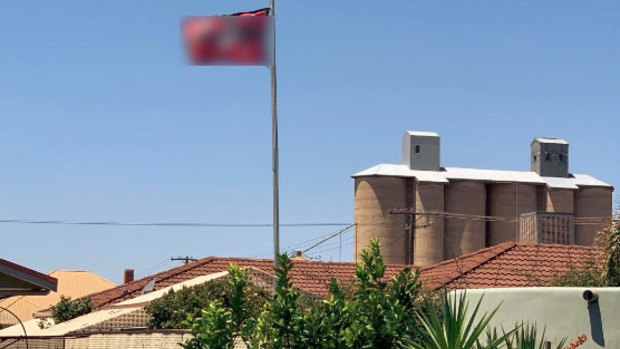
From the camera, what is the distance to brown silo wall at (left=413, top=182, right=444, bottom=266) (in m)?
98.4

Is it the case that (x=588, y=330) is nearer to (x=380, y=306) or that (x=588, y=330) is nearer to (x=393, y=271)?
(x=380, y=306)

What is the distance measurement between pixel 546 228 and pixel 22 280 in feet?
202

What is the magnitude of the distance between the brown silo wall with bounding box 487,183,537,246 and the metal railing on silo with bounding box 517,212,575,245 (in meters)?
19.8

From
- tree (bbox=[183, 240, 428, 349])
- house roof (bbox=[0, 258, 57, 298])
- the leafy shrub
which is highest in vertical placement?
house roof (bbox=[0, 258, 57, 298])

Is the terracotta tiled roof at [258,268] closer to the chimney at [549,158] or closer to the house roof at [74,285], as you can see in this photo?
the house roof at [74,285]

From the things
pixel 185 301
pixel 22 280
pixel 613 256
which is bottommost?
pixel 185 301

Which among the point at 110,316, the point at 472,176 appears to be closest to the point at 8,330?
the point at 110,316

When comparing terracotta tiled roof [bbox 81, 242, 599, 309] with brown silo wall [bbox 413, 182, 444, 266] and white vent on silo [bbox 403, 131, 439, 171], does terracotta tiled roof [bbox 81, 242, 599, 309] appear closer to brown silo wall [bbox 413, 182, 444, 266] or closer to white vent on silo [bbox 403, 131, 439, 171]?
brown silo wall [bbox 413, 182, 444, 266]

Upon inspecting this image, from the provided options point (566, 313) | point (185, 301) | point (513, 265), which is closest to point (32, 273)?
point (566, 313)

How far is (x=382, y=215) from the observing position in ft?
325

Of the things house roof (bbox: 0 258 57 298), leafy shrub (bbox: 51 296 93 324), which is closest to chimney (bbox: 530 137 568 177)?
leafy shrub (bbox: 51 296 93 324)

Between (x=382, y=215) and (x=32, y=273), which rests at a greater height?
(x=382, y=215)

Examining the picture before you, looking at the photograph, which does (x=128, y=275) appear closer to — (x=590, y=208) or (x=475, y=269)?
(x=475, y=269)

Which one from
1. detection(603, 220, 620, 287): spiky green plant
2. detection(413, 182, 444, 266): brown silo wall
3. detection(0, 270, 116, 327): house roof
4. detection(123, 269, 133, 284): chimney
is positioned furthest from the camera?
detection(413, 182, 444, 266): brown silo wall
